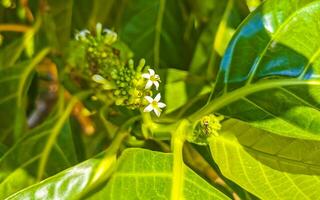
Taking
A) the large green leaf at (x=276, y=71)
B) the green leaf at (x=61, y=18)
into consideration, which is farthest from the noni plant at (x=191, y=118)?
the green leaf at (x=61, y=18)

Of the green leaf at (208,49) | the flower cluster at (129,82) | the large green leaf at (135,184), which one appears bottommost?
the large green leaf at (135,184)

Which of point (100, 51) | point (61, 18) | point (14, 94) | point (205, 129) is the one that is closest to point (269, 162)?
point (205, 129)

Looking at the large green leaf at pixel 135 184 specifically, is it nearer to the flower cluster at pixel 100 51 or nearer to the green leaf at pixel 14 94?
the flower cluster at pixel 100 51

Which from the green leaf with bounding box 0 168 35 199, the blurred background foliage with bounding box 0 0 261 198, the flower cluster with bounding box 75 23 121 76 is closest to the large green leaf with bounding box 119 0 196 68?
the blurred background foliage with bounding box 0 0 261 198

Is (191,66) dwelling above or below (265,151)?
above

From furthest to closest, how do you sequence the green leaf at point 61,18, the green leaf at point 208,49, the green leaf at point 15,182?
the green leaf at point 61,18 < the green leaf at point 208,49 < the green leaf at point 15,182

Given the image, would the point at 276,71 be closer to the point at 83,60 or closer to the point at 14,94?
the point at 83,60

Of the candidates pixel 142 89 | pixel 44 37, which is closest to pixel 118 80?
pixel 142 89

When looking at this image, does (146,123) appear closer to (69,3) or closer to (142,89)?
(142,89)
